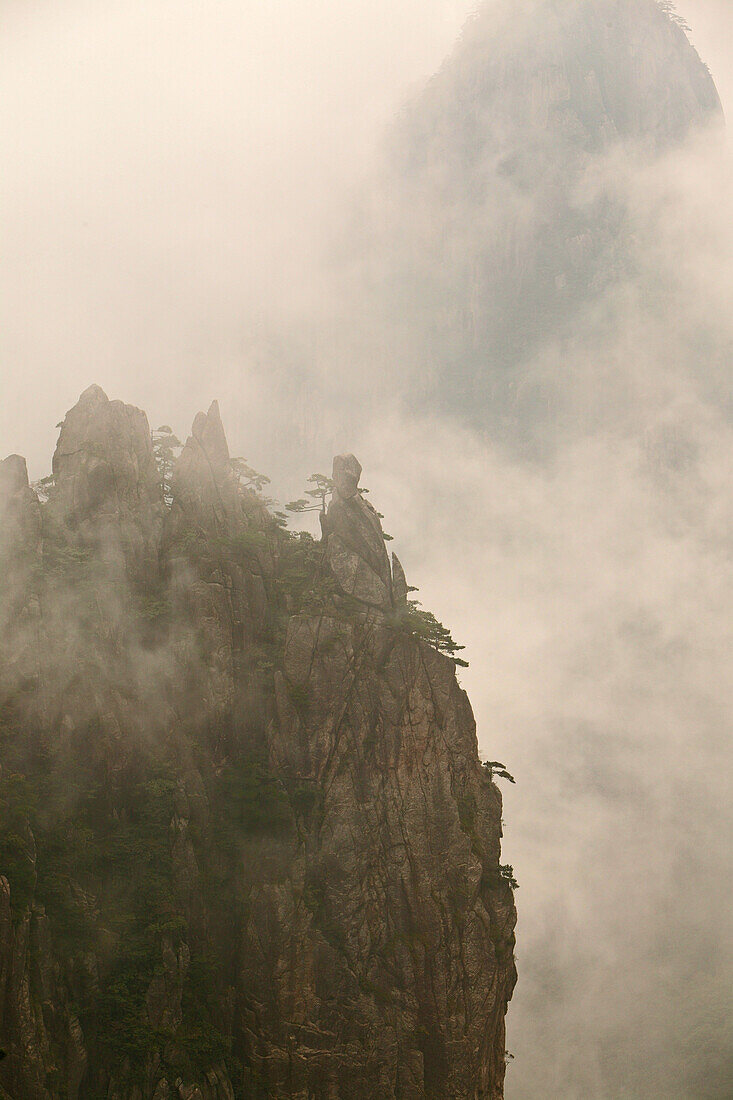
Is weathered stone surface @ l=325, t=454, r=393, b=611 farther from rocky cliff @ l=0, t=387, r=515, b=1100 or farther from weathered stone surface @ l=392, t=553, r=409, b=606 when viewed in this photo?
weathered stone surface @ l=392, t=553, r=409, b=606

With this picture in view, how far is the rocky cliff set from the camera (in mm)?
46125

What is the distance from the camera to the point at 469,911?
55.5 m

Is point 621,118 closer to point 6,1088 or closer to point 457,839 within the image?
point 457,839

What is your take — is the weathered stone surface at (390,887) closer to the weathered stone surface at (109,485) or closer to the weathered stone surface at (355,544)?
the weathered stone surface at (355,544)

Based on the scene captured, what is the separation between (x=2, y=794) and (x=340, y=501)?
27457 millimetres

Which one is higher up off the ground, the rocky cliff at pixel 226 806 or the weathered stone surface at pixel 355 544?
the weathered stone surface at pixel 355 544

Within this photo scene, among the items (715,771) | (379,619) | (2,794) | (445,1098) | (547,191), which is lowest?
(445,1098)

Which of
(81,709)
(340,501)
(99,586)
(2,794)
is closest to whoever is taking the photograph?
(2,794)

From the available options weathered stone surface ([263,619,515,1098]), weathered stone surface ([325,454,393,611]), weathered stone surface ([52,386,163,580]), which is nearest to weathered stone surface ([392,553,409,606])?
weathered stone surface ([325,454,393,611])

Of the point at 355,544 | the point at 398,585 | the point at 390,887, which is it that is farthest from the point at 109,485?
the point at 390,887

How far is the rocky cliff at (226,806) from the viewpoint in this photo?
46.1 m

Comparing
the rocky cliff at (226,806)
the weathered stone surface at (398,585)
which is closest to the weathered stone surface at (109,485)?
the rocky cliff at (226,806)

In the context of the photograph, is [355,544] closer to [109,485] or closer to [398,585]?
[398,585]

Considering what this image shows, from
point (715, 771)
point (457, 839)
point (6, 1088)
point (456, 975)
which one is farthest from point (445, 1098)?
point (715, 771)
